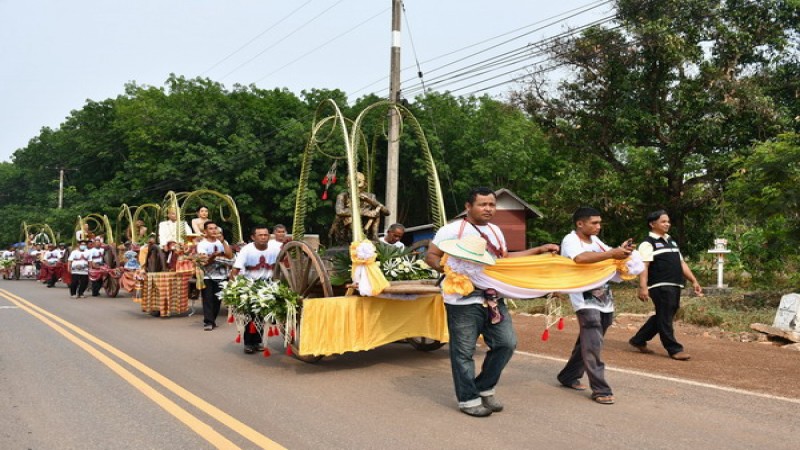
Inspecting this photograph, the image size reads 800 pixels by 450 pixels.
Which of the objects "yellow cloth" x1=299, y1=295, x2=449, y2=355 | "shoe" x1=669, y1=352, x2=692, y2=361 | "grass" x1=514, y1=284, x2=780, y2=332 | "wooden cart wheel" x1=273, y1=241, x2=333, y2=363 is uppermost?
"wooden cart wheel" x1=273, y1=241, x2=333, y2=363

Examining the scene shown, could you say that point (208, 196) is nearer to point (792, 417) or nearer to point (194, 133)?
point (194, 133)

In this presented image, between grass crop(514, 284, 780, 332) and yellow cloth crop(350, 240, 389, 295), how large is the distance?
3.95m

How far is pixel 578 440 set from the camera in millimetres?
4742

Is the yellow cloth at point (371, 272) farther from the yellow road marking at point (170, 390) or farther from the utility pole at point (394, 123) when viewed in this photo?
the utility pole at point (394, 123)

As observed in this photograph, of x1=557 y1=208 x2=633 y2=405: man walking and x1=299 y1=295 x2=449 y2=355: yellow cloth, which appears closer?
x1=557 y1=208 x2=633 y2=405: man walking

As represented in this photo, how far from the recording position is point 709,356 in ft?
26.6

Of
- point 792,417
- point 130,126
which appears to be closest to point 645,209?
point 792,417

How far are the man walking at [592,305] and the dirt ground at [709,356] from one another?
5.27 ft

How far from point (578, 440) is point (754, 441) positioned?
1242mm

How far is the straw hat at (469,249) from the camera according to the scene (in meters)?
5.32

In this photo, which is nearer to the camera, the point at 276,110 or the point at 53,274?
the point at 53,274

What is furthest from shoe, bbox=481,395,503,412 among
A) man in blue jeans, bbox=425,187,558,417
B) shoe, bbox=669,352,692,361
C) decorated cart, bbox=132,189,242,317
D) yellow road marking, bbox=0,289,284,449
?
decorated cart, bbox=132,189,242,317

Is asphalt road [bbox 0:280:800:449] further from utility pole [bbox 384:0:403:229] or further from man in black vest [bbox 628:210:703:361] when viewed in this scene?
utility pole [bbox 384:0:403:229]

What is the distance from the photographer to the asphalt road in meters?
4.86
